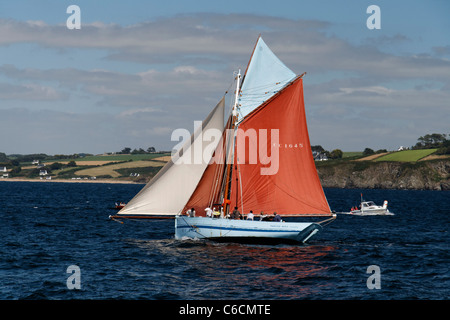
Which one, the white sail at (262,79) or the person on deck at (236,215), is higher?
the white sail at (262,79)

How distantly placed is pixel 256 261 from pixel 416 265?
1085 cm

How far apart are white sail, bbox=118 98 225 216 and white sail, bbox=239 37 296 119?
6.63 ft

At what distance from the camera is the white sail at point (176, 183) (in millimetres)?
45594

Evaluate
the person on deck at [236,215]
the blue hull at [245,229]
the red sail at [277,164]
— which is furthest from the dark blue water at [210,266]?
the red sail at [277,164]

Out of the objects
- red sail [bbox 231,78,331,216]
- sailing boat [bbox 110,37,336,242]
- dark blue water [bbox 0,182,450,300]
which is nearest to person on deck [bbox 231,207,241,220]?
sailing boat [bbox 110,37,336,242]

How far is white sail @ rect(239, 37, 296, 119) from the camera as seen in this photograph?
152 feet

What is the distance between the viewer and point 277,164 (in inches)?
1841

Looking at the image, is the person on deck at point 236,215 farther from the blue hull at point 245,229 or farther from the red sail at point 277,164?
the red sail at point 277,164

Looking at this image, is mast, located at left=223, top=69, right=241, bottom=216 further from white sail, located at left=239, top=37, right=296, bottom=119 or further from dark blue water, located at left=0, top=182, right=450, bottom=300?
dark blue water, located at left=0, top=182, right=450, bottom=300

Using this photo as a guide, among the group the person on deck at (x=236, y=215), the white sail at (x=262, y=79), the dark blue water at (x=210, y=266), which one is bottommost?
the dark blue water at (x=210, y=266)

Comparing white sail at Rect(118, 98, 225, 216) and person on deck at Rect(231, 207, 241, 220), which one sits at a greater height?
white sail at Rect(118, 98, 225, 216)

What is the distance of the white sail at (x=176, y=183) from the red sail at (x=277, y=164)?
2586 millimetres

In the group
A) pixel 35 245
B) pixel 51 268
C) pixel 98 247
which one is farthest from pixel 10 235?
pixel 51 268

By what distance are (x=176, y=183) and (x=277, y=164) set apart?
8196 millimetres
